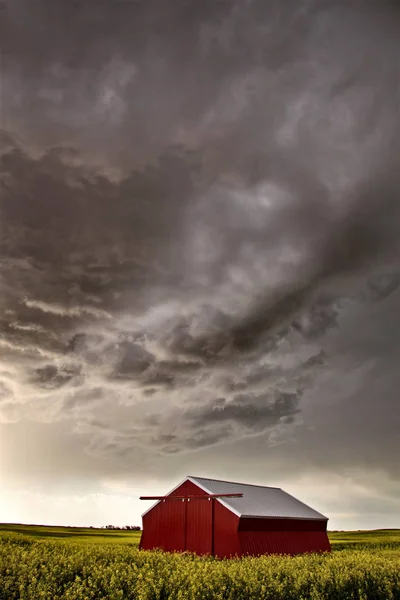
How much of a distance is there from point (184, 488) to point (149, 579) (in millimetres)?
21969

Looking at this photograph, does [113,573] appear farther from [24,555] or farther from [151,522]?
[151,522]

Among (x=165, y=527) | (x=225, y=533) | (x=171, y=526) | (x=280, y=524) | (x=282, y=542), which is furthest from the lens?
(x=165, y=527)

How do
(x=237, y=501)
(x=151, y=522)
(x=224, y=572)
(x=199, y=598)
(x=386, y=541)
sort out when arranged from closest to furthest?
(x=199, y=598), (x=224, y=572), (x=237, y=501), (x=151, y=522), (x=386, y=541)

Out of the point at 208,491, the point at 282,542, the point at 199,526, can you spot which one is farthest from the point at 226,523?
the point at 282,542

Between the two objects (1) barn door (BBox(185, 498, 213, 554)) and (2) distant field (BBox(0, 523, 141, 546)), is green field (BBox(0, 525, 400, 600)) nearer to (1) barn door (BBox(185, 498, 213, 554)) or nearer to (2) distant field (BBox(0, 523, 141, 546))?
(1) barn door (BBox(185, 498, 213, 554))

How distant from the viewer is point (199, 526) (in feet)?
124

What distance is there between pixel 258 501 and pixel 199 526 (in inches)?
254

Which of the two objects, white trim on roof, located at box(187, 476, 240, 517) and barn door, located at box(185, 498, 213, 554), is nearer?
white trim on roof, located at box(187, 476, 240, 517)

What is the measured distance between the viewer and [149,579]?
1895cm

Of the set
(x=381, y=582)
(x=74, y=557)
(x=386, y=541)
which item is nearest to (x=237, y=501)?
(x=381, y=582)

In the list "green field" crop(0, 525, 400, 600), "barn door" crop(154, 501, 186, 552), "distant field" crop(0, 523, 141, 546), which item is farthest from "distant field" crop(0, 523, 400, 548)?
"green field" crop(0, 525, 400, 600)

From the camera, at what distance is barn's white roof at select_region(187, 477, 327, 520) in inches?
1474

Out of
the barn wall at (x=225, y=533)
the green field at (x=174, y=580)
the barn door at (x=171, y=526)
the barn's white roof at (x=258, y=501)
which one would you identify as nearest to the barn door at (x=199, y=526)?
the barn wall at (x=225, y=533)

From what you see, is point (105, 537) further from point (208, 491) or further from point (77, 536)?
point (208, 491)
